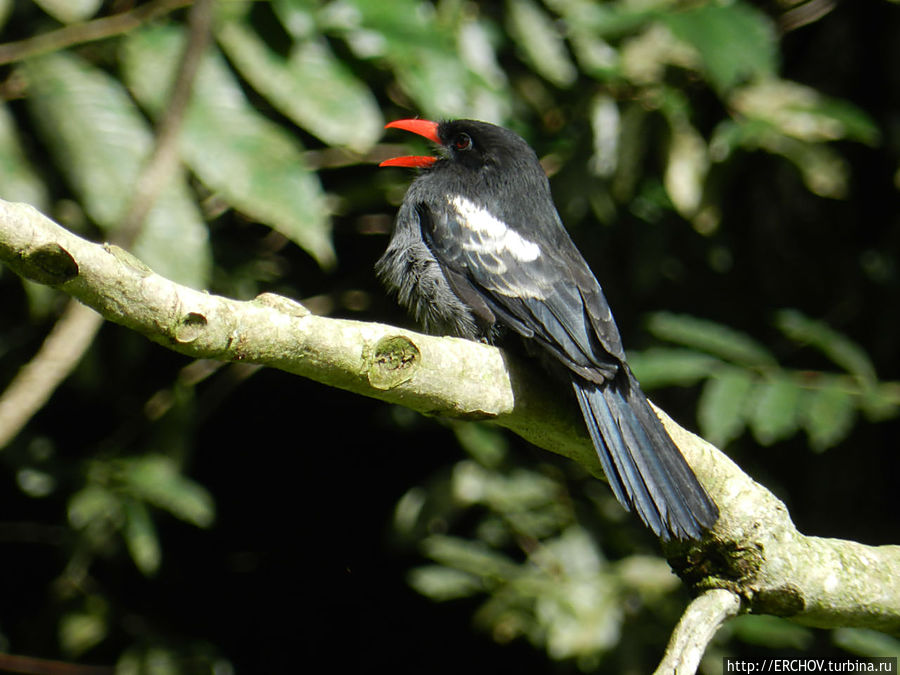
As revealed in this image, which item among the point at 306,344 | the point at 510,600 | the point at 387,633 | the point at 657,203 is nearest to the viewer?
the point at 306,344

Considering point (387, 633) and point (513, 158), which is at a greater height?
point (513, 158)

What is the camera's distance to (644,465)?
2.29 m

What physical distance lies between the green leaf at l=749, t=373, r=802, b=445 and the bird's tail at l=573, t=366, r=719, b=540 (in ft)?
2.18

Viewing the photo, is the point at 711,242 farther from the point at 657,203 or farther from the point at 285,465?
the point at 285,465

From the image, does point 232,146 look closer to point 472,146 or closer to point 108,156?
point 108,156

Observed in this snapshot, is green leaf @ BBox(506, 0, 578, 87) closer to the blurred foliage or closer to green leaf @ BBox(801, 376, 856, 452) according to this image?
the blurred foliage

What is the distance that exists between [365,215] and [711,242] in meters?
1.56

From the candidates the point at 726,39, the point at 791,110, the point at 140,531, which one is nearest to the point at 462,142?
the point at 726,39

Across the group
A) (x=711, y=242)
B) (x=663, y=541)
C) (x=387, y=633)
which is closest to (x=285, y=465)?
(x=387, y=633)

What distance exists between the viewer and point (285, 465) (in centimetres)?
452

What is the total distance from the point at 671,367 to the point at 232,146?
5.03 ft

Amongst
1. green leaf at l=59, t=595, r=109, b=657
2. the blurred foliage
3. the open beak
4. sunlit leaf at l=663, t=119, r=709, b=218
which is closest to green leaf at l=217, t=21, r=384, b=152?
the blurred foliage

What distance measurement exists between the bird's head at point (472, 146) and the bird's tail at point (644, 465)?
4.12 ft

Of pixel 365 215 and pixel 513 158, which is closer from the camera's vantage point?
pixel 513 158
